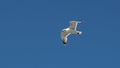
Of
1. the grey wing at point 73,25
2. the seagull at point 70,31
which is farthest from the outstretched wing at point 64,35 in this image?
the grey wing at point 73,25

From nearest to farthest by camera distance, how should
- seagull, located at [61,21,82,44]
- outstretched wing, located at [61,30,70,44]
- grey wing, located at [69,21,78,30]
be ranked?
seagull, located at [61,21,82,44] → grey wing, located at [69,21,78,30] → outstretched wing, located at [61,30,70,44]

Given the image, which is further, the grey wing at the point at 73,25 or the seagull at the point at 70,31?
the grey wing at the point at 73,25

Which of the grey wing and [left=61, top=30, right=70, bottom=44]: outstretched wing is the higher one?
[left=61, top=30, right=70, bottom=44]: outstretched wing

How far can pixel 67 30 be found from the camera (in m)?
32.6

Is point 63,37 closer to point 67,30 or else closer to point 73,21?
point 67,30

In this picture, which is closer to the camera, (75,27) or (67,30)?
(75,27)

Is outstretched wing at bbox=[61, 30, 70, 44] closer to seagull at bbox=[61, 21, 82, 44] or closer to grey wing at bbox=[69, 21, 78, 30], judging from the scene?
seagull at bbox=[61, 21, 82, 44]

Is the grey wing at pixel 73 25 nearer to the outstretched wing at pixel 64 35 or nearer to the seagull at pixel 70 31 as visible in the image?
the seagull at pixel 70 31

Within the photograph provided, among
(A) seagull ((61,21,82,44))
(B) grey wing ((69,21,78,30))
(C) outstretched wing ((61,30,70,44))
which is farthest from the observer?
(C) outstretched wing ((61,30,70,44))

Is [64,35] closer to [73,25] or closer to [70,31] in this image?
[70,31]

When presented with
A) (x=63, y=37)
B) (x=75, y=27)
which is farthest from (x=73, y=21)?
(x=63, y=37)

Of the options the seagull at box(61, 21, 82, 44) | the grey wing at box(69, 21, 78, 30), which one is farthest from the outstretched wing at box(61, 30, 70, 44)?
the grey wing at box(69, 21, 78, 30)

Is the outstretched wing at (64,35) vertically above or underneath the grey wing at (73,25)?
above

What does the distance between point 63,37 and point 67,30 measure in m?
2.02
